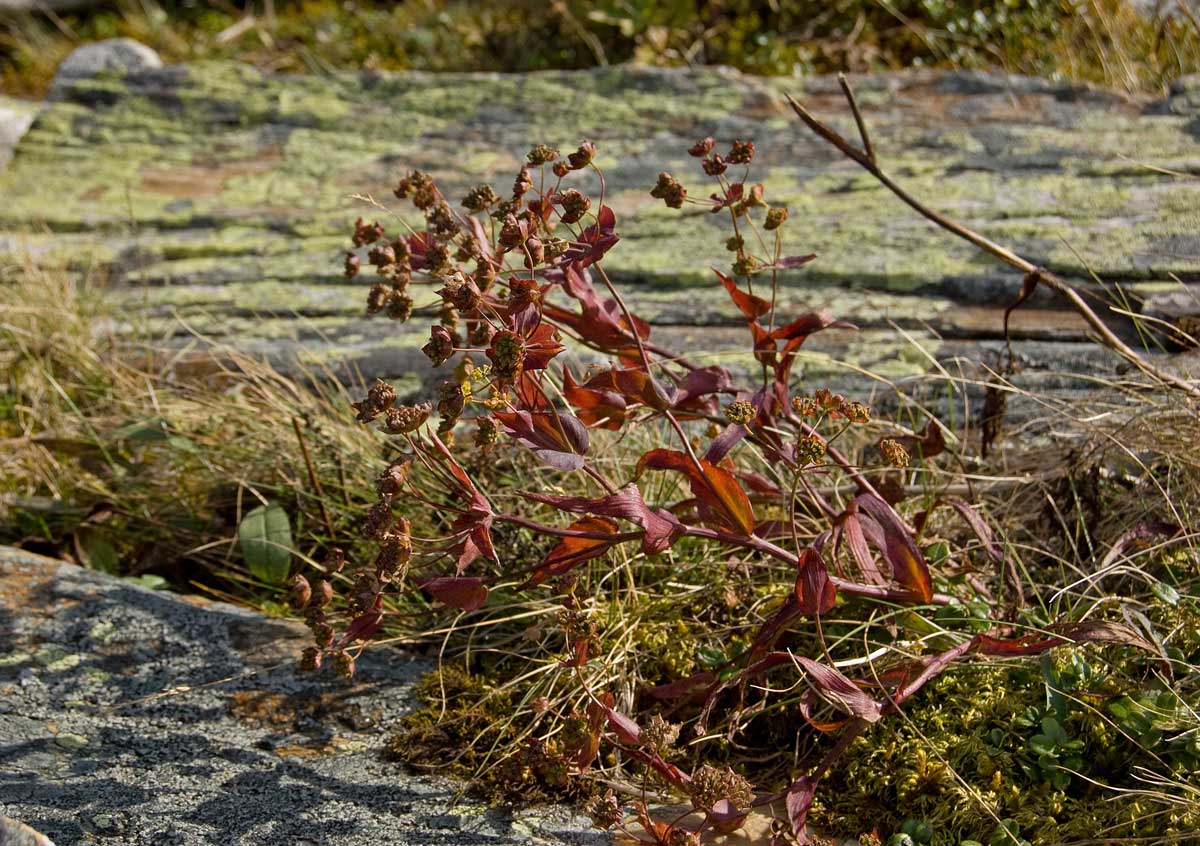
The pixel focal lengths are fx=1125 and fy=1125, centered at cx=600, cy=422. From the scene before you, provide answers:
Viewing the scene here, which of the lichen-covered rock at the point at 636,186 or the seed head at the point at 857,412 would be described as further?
the lichen-covered rock at the point at 636,186

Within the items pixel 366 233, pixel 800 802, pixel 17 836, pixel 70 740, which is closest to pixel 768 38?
pixel 366 233

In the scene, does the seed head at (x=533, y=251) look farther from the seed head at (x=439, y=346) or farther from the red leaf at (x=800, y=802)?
the red leaf at (x=800, y=802)

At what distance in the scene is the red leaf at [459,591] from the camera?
1.90m

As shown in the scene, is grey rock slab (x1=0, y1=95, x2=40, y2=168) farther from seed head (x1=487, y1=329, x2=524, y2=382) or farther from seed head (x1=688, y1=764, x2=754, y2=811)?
seed head (x1=688, y1=764, x2=754, y2=811)

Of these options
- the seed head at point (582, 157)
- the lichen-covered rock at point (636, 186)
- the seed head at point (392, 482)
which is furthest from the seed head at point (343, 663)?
the lichen-covered rock at point (636, 186)

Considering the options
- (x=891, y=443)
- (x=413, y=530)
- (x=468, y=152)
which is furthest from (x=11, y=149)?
(x=891, y=443)

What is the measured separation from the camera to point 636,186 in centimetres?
409

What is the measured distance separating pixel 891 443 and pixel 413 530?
4.02 ft

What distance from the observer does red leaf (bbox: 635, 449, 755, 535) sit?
1.93 m

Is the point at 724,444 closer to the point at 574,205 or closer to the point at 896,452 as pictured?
the point at 896,452

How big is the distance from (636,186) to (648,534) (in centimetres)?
246

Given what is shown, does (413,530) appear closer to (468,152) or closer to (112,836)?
(112,836)

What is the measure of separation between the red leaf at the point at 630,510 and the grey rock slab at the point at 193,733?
51 cm

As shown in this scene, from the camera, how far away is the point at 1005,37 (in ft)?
17.9
